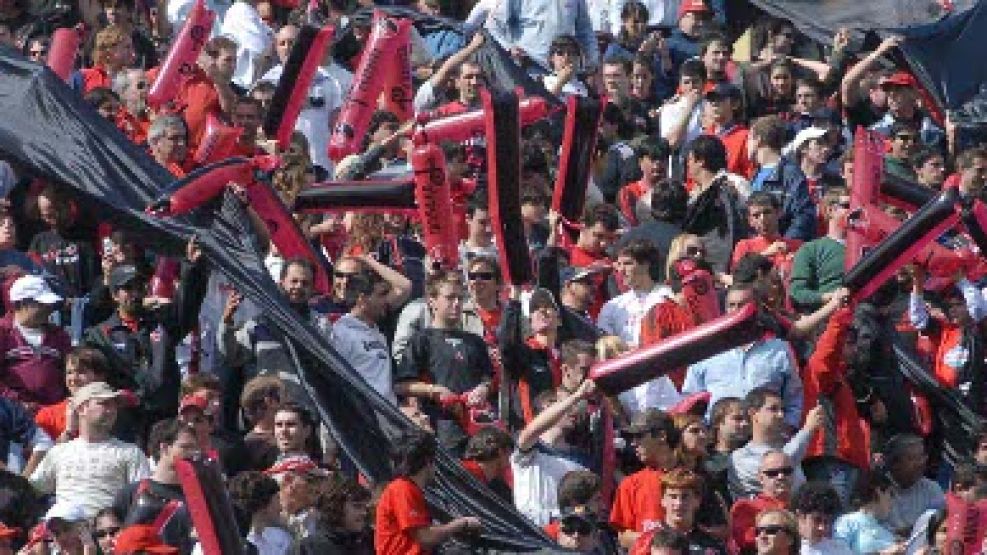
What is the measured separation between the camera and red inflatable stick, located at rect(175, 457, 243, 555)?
61.6 feet

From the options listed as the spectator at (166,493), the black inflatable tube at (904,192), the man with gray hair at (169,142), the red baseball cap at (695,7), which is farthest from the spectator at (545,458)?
the red baseball cap at (695,7)

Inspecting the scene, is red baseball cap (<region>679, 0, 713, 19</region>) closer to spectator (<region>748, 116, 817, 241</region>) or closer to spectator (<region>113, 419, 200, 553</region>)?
spectator (<region>748, 116, 817, 241</region>)

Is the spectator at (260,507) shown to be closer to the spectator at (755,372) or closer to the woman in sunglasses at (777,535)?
the woman in sunglasses at (777,535)

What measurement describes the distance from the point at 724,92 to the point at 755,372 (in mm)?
4714

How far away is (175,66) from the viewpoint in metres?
25.9

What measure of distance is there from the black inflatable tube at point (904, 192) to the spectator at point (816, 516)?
410 cm

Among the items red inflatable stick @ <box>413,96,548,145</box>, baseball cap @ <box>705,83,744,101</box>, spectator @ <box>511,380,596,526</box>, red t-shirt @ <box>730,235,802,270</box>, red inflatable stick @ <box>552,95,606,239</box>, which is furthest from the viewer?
baseball cap @ <box>705,83,744,101</box>

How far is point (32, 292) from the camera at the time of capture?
882 inches

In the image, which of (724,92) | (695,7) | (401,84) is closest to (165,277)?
(401,84)

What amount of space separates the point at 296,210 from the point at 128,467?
3.22 metres

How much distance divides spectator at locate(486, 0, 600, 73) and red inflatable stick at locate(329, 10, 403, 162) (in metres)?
2.30

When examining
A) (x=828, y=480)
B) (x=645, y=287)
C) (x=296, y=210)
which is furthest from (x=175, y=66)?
(x=828, y=480)

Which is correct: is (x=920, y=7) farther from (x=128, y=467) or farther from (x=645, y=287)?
(x=128, y=467)

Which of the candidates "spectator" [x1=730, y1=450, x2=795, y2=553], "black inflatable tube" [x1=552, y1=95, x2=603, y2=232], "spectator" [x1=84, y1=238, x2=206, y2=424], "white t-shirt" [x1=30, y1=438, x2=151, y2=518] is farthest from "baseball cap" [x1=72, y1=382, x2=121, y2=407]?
"black inflatable tube" [x1=552, y1=95, x2=603, y2=232]
